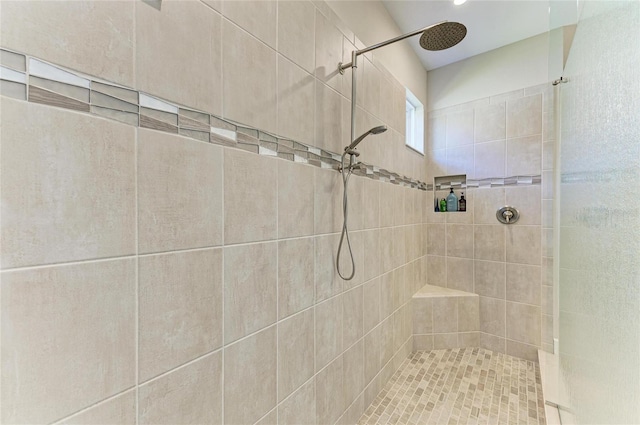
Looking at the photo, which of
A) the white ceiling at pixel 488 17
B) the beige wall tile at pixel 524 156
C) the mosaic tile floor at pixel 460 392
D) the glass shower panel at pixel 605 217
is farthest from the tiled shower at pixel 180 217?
the beige wall tile at pixel 524 156

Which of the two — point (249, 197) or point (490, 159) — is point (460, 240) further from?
point (249, 197)

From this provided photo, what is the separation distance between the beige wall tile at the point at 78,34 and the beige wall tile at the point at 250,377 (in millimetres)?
864

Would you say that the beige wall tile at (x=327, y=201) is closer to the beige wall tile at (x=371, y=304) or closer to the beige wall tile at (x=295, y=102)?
the beige wall tile at (x=295, y=102)

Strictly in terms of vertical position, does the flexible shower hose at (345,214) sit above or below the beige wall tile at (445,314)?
above

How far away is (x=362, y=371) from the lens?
1653 millimetres

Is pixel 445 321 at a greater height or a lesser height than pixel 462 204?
lesser

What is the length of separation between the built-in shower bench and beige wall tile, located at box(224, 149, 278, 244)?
1902 mm

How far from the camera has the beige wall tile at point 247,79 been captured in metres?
0.89

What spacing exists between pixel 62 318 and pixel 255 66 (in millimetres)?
918

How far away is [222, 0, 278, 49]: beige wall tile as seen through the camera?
905 millimetres

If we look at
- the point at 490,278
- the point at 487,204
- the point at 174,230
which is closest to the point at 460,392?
the point at 490,278

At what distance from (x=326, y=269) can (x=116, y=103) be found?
3.39 feet

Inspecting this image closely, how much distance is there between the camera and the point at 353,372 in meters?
1.56

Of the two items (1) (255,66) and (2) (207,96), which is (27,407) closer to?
(2) (207,96)
